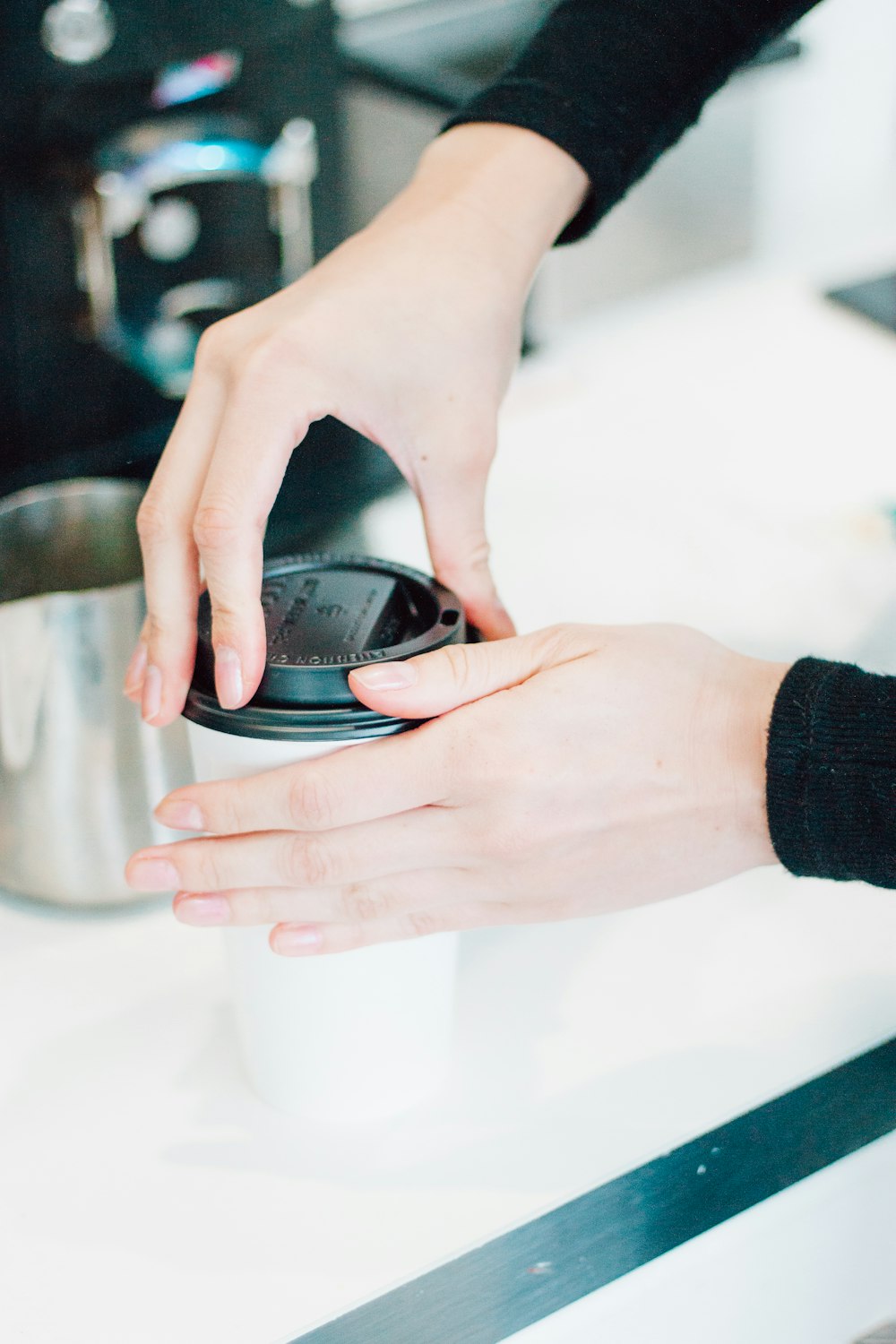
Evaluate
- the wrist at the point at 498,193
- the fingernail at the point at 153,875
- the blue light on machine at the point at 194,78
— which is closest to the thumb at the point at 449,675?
the fingernail at the point at 153,875

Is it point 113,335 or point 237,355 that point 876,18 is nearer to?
point 113,335

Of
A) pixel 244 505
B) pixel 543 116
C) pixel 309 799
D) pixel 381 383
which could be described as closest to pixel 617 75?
pixel 543 116

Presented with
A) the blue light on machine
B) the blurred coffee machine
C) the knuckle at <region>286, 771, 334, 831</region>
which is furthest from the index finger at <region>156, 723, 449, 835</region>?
the blue light on machine

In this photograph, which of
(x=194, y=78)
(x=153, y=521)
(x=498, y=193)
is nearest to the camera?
(x=153, y=521)

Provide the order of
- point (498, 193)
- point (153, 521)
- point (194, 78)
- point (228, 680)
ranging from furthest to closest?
1. point (194, 78)
2. point (498, 193)
3. point (153, 521)
4. point (228, 680)

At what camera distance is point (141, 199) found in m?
1.06

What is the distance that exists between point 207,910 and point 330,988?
0.05 meters

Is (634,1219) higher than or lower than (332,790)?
lower

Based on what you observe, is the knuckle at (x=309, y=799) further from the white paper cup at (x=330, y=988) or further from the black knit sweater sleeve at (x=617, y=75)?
the black knit sweater sleeve at (x=617, y=75)

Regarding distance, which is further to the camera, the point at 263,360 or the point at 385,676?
the point at 263,360

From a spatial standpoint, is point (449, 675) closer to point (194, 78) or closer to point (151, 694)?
point (151, 694)

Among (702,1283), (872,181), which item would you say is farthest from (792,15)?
(872,181)

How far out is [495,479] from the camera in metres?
0.96

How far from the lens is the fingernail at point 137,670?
54 centimetres
